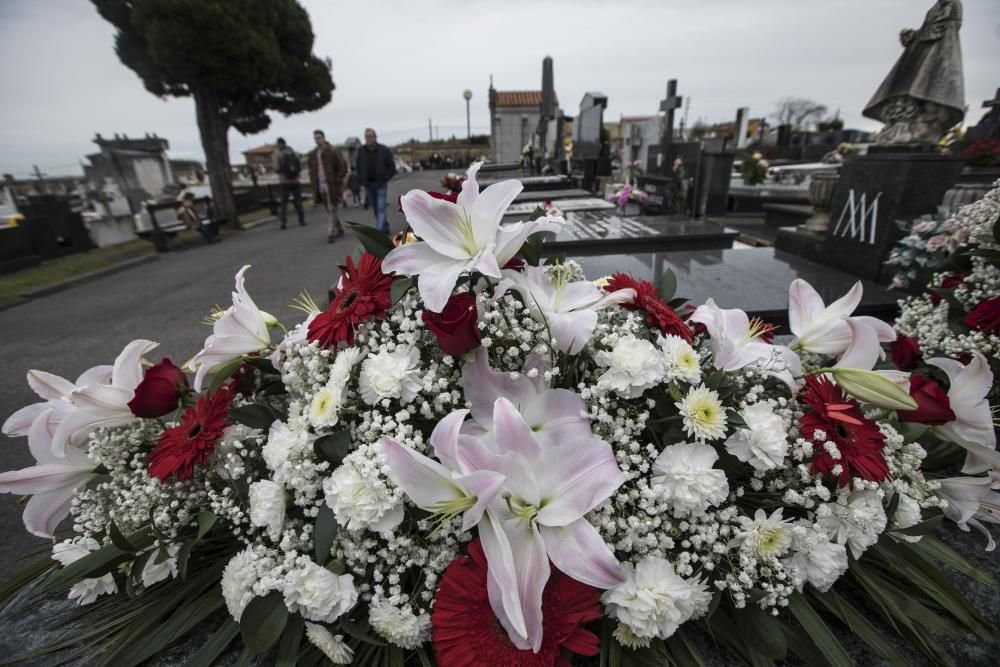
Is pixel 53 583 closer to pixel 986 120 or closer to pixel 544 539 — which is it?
pixel 544 539

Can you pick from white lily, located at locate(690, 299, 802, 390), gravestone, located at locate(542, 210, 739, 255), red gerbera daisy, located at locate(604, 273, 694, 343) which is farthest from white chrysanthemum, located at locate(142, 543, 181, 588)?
gravestone, located at locate(542, 210, 739, 255)

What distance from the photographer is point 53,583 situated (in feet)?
3.52

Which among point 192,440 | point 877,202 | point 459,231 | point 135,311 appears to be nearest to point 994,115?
point 877,202

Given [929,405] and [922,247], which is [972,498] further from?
[922,247]

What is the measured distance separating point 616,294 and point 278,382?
0.96 metres

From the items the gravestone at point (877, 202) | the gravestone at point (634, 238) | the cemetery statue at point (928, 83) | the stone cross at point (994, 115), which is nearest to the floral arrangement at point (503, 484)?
the gravestone at point (877, 202)

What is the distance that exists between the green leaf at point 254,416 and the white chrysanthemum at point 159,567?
338 mm

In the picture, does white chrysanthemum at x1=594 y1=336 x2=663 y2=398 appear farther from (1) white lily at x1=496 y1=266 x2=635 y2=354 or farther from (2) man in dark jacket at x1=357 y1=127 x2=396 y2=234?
(2) man in dark jacket at x1=357 y1=127 x2=396 y2=234

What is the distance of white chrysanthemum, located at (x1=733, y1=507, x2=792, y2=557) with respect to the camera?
984 mm

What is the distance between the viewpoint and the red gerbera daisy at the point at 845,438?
3.31 ft

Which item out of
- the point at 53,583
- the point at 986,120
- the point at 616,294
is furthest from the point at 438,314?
the point at 986,120

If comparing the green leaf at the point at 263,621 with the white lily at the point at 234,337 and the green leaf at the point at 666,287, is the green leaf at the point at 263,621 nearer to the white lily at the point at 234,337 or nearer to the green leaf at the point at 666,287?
the white lily at the point at 234,337

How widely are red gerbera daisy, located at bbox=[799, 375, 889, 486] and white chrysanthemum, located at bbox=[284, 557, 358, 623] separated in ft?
3.40

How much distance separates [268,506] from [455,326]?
57 cm
